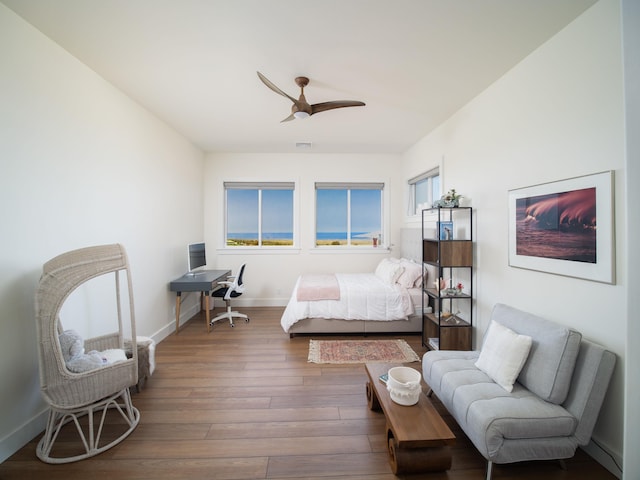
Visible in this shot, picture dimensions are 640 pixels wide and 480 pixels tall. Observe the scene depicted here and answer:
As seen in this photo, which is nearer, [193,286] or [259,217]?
[193,286]

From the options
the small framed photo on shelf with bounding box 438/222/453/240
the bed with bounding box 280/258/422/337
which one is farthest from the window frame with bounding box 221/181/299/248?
the small framed photo on shelf with bounding box 438/222/453/240

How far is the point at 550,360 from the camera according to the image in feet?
5.24

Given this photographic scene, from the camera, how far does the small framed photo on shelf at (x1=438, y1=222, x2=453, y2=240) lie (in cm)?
296

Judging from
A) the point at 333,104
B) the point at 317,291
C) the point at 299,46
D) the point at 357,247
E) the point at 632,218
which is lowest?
the point at 317,291

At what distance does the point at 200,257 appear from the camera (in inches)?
163

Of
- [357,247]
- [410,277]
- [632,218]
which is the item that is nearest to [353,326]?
[410,277]

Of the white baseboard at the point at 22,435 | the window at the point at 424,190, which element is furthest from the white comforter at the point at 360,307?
the white baseboard at the point at 22,435

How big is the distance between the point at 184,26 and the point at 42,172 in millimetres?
1471

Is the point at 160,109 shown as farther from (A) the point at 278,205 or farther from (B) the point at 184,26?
(A) the point at 278,205

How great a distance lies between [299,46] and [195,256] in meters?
3.17

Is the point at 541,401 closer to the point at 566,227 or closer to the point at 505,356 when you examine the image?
the point at 505,356

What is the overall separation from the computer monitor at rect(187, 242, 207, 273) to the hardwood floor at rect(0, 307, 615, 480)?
1.39m

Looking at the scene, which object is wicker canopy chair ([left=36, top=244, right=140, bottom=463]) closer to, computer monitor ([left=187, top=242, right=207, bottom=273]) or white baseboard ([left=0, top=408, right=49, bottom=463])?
white baseboard ([left=0, top=408, right=49, bottom=463])

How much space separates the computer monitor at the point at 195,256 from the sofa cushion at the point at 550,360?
12.9 ft
